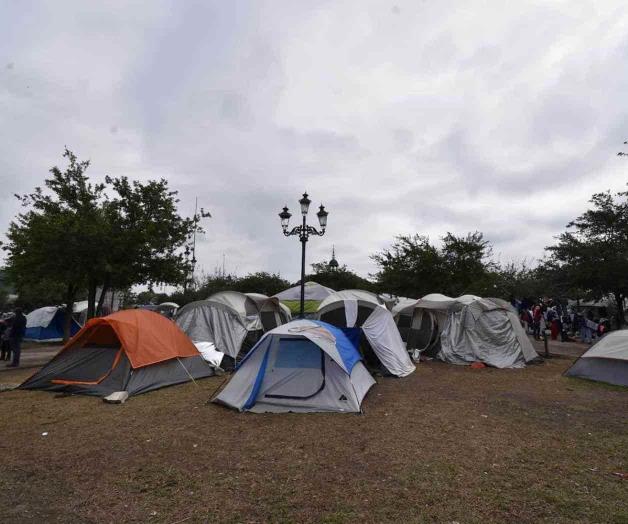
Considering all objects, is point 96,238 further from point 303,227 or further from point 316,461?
point 316,461

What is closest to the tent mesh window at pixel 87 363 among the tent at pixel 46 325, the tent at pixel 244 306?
the tent at pixel 244 306

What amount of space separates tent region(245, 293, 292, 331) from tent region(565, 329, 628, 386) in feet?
32.3

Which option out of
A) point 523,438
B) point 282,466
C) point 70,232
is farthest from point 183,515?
point 70,232

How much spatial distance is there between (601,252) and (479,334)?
47.5 feet

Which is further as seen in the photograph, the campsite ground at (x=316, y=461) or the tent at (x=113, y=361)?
the tent at (x=113, y=361)

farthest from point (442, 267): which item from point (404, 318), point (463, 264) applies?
point (404, 318)

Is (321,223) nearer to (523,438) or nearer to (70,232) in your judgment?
(523,438)

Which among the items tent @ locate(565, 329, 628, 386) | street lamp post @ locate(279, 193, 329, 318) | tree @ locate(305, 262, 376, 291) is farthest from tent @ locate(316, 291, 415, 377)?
tree @ locate(305, 262, 376, 291)

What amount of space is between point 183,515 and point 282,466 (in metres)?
1.42

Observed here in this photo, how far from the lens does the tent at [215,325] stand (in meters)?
12.9

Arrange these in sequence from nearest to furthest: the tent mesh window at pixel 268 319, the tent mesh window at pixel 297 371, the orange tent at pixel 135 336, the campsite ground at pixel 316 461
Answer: the campsite ground at pixel 316 461 < the tent mesh window at pixel 297 371 < the orange tent at pixel 135 336 < the tent mesh window at pixel 268 319

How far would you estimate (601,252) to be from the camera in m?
23.7

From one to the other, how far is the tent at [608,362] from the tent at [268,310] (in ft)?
32.3

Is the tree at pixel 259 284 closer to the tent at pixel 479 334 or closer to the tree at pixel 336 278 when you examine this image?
the tree at pixel 336 278
